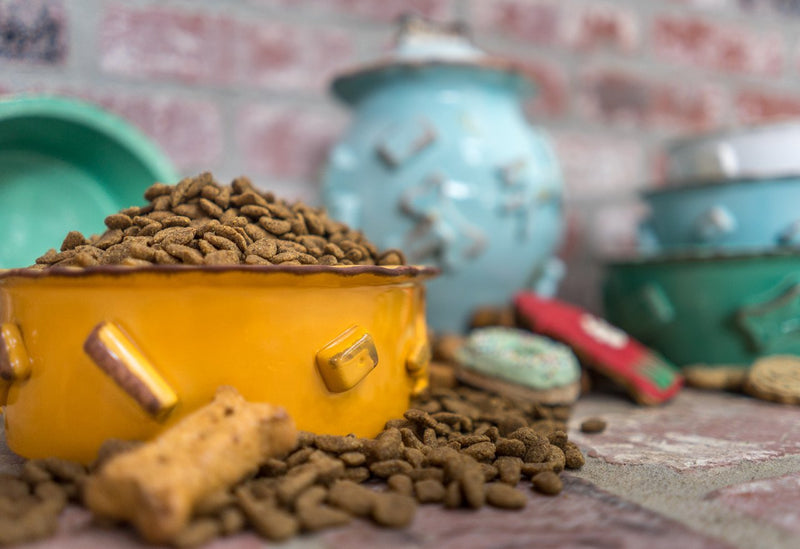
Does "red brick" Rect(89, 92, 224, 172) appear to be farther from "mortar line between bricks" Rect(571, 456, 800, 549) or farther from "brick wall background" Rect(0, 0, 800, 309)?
"mortar line between bricks" Rect(571, 456, 800, 549)

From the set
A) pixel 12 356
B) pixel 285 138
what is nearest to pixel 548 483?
pixel 12 356

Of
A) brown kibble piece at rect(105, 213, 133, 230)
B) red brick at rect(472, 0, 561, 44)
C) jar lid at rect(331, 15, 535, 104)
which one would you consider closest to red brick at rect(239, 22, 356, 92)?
jar lid at rect(331, 15, 535, 104)

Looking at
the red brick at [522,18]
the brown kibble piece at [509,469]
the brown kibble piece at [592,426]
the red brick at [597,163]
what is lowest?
the brown kibble piece at [592,426]

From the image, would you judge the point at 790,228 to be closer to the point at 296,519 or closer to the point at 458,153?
the point at 458,153

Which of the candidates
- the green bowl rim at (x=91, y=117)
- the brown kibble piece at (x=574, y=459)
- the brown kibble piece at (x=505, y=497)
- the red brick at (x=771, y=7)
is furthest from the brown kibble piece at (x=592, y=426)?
the red brick at (x=771, y=7)

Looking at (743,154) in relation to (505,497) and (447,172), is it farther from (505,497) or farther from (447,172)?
(505,497)

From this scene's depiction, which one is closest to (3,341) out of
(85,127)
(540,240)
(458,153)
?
(85,127)

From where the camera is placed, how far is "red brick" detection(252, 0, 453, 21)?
108 centimetres

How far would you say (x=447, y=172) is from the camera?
2.94 ft

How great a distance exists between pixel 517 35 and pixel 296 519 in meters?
1.05

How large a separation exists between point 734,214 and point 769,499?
59 centimetres

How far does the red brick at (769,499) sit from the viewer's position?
42 centimetres

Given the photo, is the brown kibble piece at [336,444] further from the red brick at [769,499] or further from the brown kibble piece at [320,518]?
the red brick at [769,499]

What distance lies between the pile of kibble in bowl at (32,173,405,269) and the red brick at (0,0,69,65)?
1.69 ft
